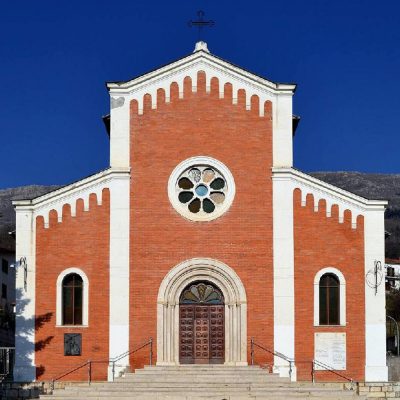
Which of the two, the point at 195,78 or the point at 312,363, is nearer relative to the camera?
the point at 312,363

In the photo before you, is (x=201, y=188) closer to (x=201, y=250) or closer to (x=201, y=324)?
(x=201, y=250)

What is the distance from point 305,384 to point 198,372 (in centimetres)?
353

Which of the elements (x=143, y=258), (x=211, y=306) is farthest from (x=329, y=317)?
(x=143, y=258)

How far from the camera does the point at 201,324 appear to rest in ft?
102

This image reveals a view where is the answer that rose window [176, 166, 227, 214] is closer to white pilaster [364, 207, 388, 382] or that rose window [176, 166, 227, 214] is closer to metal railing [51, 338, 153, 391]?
metal railing [51, 338, 153, 391]

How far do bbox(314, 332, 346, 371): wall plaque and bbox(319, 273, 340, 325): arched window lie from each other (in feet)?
1.58

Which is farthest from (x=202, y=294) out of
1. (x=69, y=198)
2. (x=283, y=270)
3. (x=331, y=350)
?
(x=69, y=198)

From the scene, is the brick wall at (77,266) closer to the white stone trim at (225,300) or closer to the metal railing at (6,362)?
the metal railing at (6,362)

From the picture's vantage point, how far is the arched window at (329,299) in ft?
100

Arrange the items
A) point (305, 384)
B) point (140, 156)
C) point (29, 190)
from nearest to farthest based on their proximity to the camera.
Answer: point (305, 384) < point (140, 156) < point (29, 190)

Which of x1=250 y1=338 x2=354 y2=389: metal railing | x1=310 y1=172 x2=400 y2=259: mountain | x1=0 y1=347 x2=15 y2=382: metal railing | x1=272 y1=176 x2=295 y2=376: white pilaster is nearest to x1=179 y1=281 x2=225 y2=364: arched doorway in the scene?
x1=250 y1=338 x2=354 y2=389: metal railing

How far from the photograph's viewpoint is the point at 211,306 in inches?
1222

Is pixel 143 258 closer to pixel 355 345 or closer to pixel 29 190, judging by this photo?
pixel 355 345

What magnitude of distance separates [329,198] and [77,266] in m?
9.02
